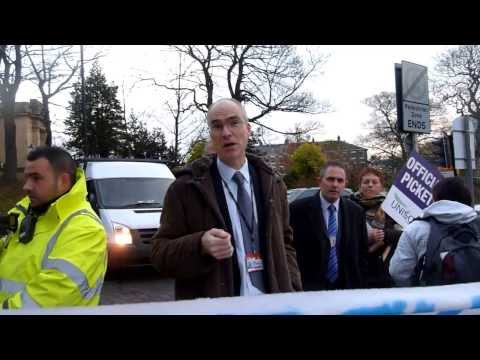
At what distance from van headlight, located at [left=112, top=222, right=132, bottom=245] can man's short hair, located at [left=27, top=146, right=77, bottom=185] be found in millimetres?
6856

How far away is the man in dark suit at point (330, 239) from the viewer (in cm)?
363

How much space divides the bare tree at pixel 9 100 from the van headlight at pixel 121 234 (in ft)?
27.0

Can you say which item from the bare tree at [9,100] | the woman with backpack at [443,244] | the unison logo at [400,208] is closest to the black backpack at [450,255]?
the woman with backpack at [443,244]

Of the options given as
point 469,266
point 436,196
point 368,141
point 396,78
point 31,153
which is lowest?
point 469,266

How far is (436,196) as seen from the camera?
3307mm

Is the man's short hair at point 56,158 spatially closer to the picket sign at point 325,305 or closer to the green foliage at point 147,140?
the picket sign at point 325,305

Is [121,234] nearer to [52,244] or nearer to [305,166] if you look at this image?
[52,244]

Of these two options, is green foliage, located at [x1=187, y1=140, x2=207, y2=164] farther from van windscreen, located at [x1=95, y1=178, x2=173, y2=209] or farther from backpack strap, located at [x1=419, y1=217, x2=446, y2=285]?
backpack strap, located at [x1=419, y1=217, x2=446, y2=285]

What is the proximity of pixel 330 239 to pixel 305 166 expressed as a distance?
33397 millimetres

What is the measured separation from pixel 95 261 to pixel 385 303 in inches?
56.5
